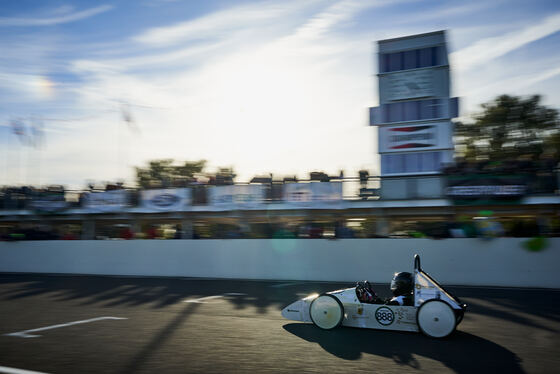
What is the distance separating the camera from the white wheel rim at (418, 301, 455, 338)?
6875 mm

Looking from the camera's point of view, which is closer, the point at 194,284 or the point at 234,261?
the point at 194,284

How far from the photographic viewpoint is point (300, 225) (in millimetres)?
17703

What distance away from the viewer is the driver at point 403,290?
751cm

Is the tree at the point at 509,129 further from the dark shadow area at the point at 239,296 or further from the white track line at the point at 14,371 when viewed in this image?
the white track line at the point at 14,371

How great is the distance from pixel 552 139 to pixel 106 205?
110 ft

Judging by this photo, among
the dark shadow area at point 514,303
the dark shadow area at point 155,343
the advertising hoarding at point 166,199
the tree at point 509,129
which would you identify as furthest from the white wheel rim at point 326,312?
the tree at point 509,129

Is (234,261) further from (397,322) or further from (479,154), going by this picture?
(479,154)

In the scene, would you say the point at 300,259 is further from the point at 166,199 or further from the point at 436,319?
the point at 436,319

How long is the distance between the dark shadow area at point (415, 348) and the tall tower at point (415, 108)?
39.2 ft

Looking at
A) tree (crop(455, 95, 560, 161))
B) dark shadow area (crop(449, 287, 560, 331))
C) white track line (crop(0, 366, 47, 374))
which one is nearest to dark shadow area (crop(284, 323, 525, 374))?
dark shadow area (crop(449, 287, 560, 331))

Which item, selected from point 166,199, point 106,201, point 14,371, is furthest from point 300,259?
point 14,371

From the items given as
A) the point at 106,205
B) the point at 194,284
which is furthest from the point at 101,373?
the point at 106,205

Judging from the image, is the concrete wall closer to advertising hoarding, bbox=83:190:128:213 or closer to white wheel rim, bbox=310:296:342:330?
advertising hoarding, bbox=83:190:128:213

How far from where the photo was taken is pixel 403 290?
760 cm
